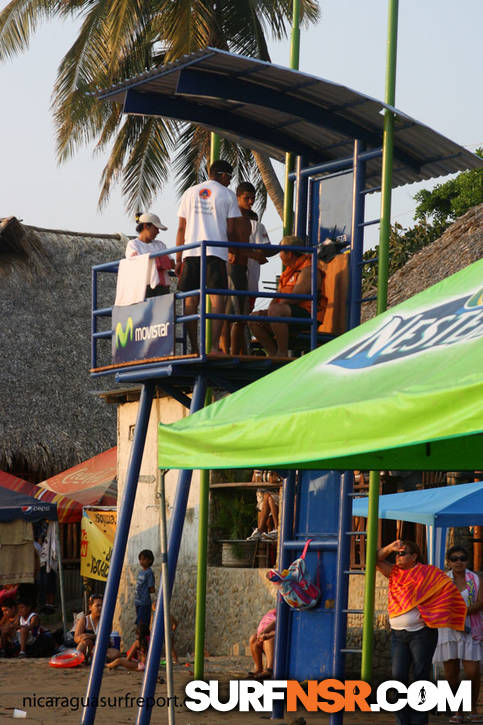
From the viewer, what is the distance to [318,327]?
11.2 m

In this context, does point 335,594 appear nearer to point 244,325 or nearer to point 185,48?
point 244,325

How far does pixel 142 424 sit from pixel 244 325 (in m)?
1.23

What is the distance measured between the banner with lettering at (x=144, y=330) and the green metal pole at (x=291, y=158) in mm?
1856

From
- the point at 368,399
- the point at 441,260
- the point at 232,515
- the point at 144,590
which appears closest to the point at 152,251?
the point at 144,590

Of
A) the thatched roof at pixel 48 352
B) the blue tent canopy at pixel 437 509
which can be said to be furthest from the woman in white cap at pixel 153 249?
the thatched roof at pixel 48 352

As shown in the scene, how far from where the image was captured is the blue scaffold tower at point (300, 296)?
10.3 metres

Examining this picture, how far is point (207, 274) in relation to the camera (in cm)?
1073

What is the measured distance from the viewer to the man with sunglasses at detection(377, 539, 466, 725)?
9.47m

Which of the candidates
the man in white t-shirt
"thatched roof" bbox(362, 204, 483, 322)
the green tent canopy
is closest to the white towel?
the man in white t-shirt

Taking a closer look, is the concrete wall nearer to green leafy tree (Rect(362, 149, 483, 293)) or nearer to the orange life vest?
the orange life vest

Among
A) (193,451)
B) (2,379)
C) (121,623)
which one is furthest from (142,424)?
(2,379)

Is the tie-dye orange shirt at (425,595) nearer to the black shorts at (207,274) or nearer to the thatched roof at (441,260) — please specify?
the black shorts at (207,274)

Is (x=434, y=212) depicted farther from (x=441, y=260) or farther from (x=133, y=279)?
(x=133, y=279)

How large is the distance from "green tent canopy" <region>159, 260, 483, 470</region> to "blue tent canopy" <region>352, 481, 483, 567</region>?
220 inches
